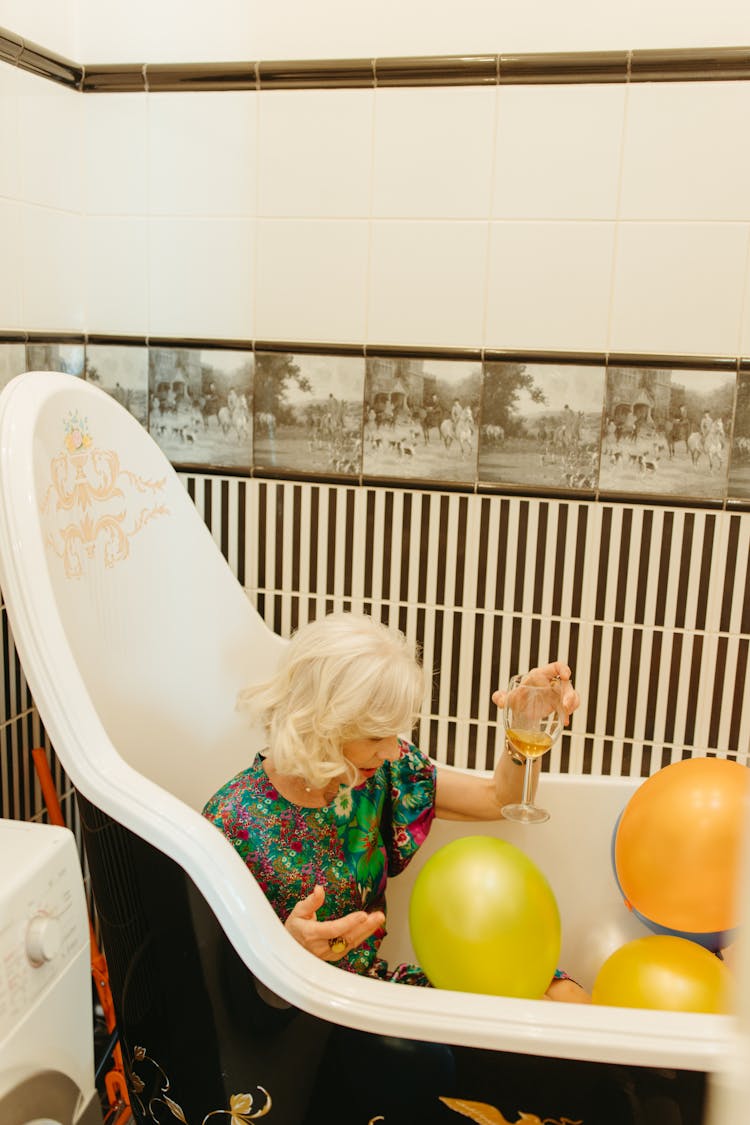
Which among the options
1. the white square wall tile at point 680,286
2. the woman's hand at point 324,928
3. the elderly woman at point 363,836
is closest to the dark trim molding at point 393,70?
the white square wall tile at point 680,286

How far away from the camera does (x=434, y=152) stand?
6.46ft

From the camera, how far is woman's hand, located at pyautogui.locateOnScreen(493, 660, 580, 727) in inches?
67.1

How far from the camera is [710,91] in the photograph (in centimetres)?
183

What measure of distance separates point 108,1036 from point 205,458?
125cm

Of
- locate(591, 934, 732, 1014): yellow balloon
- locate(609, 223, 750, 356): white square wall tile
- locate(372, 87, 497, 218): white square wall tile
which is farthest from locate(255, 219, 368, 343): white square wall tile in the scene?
locate(591, 934, 732, 1014): yellow balloon

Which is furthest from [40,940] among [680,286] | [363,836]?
[680,286]

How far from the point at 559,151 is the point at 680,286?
34 cm

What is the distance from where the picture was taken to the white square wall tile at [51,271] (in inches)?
79.5

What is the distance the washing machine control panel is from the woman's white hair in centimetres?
36

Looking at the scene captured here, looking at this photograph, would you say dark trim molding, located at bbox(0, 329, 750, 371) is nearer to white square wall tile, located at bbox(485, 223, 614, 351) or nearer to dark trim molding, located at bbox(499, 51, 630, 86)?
white square wall tile, located at bbox(485, 223, 614, 351)

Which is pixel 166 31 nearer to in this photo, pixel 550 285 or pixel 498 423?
pixel 550 285

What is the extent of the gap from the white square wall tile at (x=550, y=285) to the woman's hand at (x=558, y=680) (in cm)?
66

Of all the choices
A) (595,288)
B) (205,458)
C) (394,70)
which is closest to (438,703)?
(205,458)

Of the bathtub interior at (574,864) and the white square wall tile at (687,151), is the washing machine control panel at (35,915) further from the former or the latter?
the white square wall tile at (687,151)
